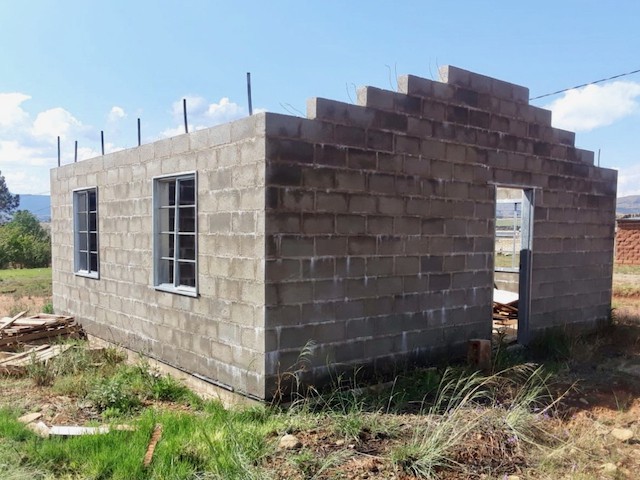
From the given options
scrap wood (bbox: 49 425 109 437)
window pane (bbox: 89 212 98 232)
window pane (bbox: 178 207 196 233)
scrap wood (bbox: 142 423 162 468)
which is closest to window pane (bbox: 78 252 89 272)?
window pane (bbox: 89 212 98 232)

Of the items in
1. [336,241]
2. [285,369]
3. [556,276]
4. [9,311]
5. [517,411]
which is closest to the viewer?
[517,411]

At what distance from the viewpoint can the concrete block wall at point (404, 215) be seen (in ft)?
19.0

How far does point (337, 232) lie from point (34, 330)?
19.5 ft

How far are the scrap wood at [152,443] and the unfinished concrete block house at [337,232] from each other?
1.06 metres

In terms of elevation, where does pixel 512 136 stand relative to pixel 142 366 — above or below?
above

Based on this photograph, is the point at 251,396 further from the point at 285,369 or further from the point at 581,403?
the point at 581,403

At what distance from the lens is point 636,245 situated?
24609mm

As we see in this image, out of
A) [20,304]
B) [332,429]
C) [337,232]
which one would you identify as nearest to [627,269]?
[337,232]

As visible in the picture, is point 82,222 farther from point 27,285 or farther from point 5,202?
point 5,202

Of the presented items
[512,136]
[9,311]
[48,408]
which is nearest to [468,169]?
[512,136]

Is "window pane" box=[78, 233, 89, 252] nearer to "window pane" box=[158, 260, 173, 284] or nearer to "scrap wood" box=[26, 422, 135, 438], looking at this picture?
"window pane" box=[158, 260, 173, 284]

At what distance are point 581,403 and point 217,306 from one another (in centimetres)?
444

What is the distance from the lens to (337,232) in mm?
6133

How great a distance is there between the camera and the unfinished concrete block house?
19.0ft
